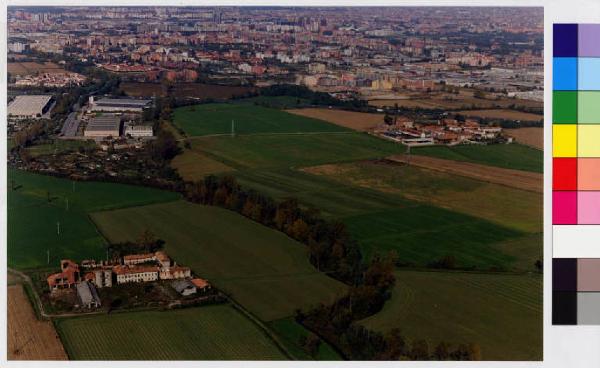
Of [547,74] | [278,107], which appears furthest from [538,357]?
[278,107]

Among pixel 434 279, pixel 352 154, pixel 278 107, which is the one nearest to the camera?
pixel 434 279

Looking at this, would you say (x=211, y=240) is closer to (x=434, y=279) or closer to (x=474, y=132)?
(x=434, y=279)

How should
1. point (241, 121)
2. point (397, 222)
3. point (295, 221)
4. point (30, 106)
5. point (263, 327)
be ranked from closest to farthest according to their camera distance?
point (263, 327) < point (295, 221) < point (397, 222) < point (30, 106) < point (241, 121)

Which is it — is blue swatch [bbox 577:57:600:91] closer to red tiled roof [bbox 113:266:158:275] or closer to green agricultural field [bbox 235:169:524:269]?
green agricultural field [bbox 235:169:524:269]

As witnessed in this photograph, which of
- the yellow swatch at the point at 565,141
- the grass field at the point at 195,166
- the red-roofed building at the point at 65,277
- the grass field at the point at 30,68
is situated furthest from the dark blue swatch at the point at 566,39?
the grass field at the point at 30,68

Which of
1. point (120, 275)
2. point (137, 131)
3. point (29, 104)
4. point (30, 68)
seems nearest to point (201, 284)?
point (120, 275)

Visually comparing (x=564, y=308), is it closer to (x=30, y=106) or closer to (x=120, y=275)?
(x=120, y=275)

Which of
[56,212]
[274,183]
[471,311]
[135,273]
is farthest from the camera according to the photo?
[274,183]
